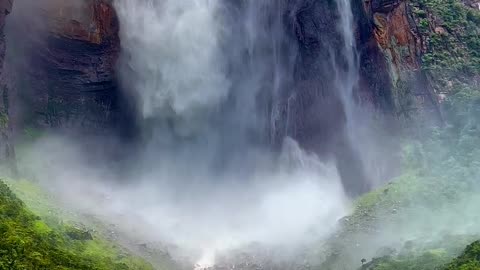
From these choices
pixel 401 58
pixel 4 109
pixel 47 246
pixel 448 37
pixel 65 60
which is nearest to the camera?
pixel 47 246

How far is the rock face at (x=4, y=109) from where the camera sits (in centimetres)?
2934

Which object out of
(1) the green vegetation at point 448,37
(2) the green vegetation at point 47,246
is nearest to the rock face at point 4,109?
(2) the green vegetation at point 47,246

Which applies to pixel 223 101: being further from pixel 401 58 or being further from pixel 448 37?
pixel 448 37

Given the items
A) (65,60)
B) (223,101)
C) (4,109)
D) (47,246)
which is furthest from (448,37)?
(47,246)

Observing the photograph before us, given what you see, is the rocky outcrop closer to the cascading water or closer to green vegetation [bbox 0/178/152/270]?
the cascading water

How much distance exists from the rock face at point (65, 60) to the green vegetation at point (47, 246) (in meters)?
11.4

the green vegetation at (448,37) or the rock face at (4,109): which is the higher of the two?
the green vegetation at (448,37)

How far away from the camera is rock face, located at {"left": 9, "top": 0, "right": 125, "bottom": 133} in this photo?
34375 millimetres

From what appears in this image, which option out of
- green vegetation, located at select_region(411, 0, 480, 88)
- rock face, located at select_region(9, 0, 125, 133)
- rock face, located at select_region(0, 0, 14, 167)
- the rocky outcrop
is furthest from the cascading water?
rock face, located at select_region(0, 0, 14, 167)

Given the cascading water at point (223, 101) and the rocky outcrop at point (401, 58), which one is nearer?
the cascading water at point (223, 101)

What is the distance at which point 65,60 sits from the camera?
35344 mm

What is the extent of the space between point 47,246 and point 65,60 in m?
18.0

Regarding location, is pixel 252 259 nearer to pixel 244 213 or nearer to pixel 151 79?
pixel 244 213

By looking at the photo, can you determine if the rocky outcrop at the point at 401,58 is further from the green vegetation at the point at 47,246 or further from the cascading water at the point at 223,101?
the green vegetation at the point at 47,246
